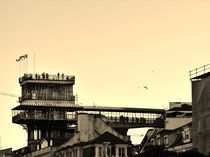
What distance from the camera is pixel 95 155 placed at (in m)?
200

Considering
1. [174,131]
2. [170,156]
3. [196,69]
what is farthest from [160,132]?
[170,156]

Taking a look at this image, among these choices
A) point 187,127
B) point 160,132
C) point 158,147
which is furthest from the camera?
point 160,132

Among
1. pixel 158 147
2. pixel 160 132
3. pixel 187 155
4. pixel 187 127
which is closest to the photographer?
pixel 187 155

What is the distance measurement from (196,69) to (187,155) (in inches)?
833

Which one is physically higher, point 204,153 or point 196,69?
point 196,69

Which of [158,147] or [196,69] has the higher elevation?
[196,69]

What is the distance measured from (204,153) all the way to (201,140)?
3.35 m

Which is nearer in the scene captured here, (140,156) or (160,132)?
(140,156)

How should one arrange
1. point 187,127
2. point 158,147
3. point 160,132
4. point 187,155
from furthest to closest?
point 160,132
point 187,127
point 158,147
point 187,155

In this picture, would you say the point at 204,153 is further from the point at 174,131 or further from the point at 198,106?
the point at 174,131

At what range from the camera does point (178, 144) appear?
17925cm

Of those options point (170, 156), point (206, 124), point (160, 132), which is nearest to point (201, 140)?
point (206, 124)

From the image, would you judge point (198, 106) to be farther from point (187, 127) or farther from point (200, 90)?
point (187, 127)

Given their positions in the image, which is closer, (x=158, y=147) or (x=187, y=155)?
(x=187, y=155)
